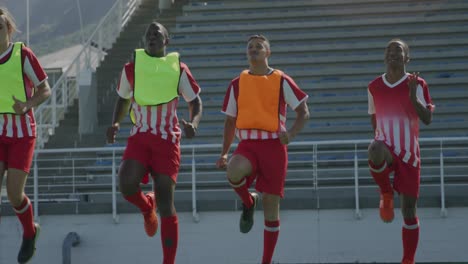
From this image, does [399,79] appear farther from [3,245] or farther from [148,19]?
[148,19]

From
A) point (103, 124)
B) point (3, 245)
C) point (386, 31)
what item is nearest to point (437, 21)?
point (386, 31)

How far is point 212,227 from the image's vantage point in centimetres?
1086

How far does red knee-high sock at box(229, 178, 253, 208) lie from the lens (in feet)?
24.6

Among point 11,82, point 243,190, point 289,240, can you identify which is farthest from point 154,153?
point 289,240

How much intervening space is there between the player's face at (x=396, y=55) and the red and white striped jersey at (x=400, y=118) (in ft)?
0.48

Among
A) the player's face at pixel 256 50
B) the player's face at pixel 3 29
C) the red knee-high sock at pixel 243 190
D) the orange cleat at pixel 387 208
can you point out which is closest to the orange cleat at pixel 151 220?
the red knee-high sock at pixel 243 190

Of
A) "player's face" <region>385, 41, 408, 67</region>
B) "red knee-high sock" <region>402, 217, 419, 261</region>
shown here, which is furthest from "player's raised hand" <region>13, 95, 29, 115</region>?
"red knee-high sock" <region>402, 217, 419, 261</region>

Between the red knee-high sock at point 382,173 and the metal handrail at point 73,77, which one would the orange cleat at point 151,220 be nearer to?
the red knee-high sock at point 382,173

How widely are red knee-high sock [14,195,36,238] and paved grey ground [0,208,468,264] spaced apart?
3.22 m

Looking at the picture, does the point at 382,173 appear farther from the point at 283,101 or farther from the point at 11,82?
the point at 11,82

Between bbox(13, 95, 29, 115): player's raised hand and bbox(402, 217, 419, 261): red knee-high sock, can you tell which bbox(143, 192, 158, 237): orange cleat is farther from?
bbox(402, 217, 419, 261): red knee-high sock

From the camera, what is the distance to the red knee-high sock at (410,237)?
25.3ft

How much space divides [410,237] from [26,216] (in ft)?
9.35

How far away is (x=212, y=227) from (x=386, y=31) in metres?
5.68
